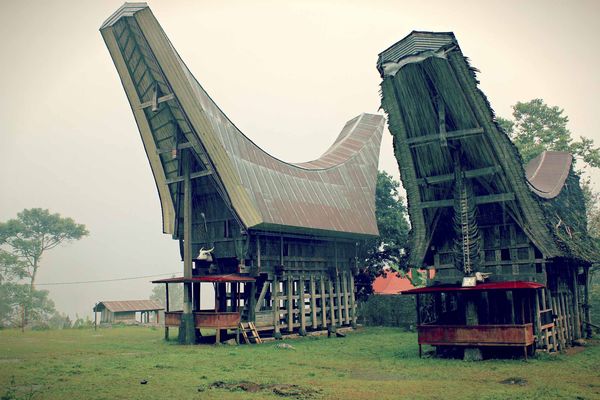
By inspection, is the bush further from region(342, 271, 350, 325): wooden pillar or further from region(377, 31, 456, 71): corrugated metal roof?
region(377, 31, 456, 71): corrugated metal roof

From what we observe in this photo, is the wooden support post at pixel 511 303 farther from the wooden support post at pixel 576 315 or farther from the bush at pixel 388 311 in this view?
the bush at pixel 388 311

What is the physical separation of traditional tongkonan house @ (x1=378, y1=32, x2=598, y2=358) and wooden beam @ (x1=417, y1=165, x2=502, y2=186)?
0.13ft

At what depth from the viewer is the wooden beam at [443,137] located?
1982cm

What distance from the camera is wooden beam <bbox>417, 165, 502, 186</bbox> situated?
20.1 m

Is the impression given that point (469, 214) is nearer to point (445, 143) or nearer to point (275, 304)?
point (445, 143)

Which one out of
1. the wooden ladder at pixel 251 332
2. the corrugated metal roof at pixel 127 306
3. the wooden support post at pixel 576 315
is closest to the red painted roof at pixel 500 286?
the wooden support post at pixel 576 315

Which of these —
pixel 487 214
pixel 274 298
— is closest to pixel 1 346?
pixel 274 298

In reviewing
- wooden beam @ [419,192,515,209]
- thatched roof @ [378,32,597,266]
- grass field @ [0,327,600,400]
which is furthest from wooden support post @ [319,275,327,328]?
wooden beam @ [419,192,515,209]

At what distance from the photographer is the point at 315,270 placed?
31703 millimetres

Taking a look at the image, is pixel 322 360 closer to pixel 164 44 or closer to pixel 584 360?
pixel 584 360

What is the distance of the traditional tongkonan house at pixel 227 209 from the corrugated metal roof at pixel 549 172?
10477 mm

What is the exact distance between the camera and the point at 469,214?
20.7 metres

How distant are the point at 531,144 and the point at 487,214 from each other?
22748mm

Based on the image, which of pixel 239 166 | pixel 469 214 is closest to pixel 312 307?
pixel 239 166
